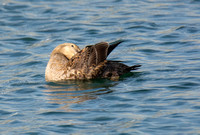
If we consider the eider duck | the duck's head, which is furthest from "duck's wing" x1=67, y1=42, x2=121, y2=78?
the duck's head

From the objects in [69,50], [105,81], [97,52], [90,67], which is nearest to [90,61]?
[90,67]

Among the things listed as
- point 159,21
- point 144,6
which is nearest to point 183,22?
point 159,21

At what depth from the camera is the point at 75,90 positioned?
9.02 m

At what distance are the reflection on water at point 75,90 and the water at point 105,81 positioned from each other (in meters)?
0.02

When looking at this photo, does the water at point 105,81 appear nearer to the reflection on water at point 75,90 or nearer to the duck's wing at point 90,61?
the reflection on water at point 75,90

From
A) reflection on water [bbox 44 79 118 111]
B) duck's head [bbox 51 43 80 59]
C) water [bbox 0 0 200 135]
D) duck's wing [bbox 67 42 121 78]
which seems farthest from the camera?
duck's head [bbox 51 43 80 59]

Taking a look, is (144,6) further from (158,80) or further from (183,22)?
(158,80)

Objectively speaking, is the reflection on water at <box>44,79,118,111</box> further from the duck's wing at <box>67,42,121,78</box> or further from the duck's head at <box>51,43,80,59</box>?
the duck's head at <box>51,43,80,59</box>

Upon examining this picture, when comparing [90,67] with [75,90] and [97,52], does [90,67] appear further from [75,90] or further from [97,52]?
[75,90]

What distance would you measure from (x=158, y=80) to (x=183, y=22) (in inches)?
210

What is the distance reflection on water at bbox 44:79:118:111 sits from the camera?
8.38 m

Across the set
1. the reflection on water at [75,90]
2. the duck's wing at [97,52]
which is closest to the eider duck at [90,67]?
the duck's wing at [97,52]

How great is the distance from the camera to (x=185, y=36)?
12.9 m

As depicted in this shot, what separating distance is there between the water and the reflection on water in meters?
0.02
